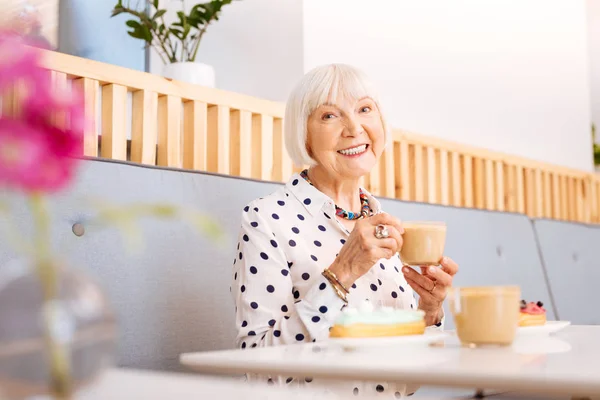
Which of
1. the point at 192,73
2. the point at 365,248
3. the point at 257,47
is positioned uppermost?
the point at 257,47

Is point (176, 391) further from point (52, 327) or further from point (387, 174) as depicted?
point (387, 174)

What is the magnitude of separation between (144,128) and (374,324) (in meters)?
0.97

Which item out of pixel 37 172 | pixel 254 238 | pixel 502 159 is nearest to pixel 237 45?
pixel 502 159

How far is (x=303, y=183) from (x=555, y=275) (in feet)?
4.67

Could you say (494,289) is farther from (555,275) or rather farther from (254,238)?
(555,275)

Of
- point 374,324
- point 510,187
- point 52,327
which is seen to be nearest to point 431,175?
point 510,187

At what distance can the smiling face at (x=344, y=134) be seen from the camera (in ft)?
5.43

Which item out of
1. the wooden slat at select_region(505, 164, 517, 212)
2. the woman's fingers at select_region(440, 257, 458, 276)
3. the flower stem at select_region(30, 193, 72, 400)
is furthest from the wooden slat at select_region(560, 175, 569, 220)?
the flower stem at select_region(30, 193, 72, 400)

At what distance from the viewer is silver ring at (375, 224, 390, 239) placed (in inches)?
51.0

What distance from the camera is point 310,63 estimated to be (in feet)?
8.90

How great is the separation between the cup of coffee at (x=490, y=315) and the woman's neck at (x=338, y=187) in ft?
2.42

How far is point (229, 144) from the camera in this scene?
6.62ft

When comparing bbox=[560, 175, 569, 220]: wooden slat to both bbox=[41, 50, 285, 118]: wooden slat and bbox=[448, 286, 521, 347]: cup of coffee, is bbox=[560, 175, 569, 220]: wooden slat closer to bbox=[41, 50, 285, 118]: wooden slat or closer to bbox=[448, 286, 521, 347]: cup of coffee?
bbox=[41, 50, 285, 118]: wooden slat

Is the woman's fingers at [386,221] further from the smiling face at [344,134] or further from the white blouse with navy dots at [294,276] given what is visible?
the smiling face at [344,134]
